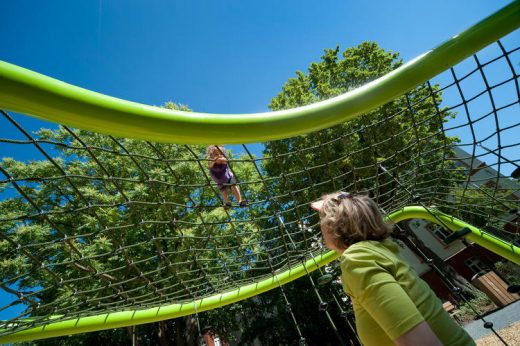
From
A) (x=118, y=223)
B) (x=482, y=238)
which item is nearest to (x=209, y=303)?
(x=482, y=238)

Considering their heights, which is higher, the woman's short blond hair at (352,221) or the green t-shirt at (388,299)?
the woman's short blond hair at (352,221)

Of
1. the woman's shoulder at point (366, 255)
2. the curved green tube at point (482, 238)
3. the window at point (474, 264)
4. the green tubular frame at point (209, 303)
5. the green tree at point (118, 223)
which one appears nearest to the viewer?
the woman's shoulder at point (366, 255)

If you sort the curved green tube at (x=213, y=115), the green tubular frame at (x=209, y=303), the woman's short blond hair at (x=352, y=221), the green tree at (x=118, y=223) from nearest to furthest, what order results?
1. the curved green tube at (x=213, y=115)
2. the woman's short blond hair at (x=352, y=221)
3. the green tubular frame at (x=209, y=303)
4. the green tree at (x=118, y=223)

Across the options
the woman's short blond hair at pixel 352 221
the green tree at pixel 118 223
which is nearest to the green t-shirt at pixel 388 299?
the woman's short blond hair at pixel 352 221

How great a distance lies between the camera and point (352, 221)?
3.85 ft

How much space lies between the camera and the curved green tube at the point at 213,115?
718 mm

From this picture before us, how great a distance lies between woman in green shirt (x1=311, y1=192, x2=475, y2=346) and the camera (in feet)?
2.52

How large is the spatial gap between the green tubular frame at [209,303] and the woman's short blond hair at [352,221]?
197 cm

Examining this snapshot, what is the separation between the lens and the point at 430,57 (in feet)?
4.20

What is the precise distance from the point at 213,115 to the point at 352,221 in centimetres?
66

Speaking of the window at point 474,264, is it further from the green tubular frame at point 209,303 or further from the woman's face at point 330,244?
the woman's face at point 330,244

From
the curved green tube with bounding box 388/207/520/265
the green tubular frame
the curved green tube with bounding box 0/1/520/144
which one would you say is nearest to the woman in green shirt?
the curved green tube with bounding box 0/1/520/144

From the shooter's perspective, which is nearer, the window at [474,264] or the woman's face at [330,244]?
the woman's face at [330,244]

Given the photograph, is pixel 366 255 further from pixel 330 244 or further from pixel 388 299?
pixel 330 244
